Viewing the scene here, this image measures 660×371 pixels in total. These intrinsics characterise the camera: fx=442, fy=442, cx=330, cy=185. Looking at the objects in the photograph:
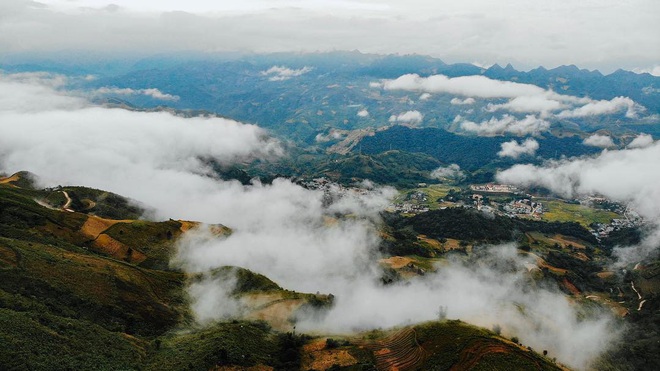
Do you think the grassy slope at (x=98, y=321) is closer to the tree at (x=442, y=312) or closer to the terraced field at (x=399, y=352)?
the terraced field at (x=399, y=352)

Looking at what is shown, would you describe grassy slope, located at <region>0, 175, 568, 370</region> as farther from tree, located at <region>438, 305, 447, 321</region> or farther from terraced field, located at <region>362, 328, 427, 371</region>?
tree, located at <region>438, 305, 447, 321</region>

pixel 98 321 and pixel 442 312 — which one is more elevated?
pixel 98 321

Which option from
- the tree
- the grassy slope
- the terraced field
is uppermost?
the grassy slope

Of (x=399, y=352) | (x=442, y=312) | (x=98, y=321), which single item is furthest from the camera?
(x=442, y=312)

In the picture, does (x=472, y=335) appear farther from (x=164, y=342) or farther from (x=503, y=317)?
(x=164, y=342)

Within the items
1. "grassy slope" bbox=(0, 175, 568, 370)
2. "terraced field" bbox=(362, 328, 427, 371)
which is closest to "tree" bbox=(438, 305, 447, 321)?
"terraced field" bbox=(362, 328, 427, 371)

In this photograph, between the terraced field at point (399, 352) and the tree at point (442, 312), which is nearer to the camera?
the terraced field at point (399, 352)

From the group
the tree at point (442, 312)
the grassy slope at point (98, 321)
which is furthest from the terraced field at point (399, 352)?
the tree at point (442, 312)

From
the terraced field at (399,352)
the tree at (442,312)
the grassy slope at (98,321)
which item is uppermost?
the grassy slope at (98,321)

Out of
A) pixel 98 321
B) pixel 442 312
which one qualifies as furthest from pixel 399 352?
pixel 98 321

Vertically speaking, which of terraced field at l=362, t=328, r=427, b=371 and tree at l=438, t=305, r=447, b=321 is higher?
terraced field at l=362, t=328, r=427, b=371

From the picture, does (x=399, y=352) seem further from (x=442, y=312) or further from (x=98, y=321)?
(x=98, y=321)
